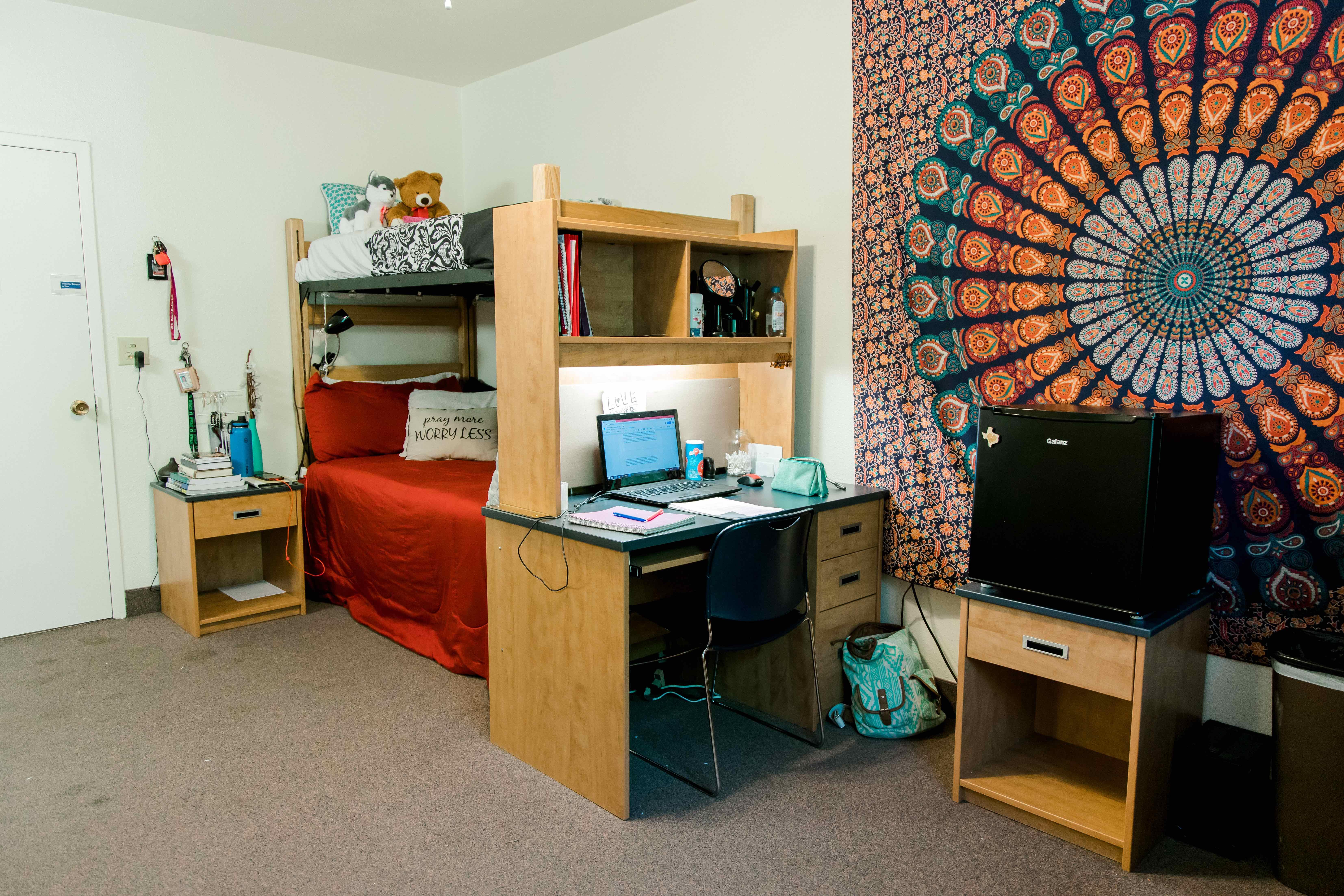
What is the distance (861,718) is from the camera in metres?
2.80

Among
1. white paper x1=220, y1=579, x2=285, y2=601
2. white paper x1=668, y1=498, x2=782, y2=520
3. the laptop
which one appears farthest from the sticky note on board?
white paper x1=220, y1=579, x2=285, y2=601

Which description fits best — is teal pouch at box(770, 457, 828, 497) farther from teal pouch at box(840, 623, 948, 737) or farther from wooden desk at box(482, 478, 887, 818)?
teal pouch at box(840, 623, 948, 737)

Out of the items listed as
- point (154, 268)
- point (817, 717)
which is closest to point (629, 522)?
point (817, 717)

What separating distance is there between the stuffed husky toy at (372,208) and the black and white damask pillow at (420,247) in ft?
1.70

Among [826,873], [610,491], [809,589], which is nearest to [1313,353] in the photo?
[809,589]

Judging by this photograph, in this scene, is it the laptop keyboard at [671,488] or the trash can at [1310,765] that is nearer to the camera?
the trash can at [1310,765]

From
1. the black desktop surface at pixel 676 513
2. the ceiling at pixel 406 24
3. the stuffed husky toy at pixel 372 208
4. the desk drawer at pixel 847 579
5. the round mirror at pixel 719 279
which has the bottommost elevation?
the desk drawer at pixel 847 579

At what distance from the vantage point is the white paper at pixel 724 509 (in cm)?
253

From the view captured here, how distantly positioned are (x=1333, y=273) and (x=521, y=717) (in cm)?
245

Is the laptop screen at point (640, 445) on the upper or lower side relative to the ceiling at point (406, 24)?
lower

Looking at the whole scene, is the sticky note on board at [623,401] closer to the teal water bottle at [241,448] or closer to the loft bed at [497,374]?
the loft bed at [497,374]

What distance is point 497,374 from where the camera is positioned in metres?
2.60

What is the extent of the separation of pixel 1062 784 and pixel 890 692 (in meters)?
0.57

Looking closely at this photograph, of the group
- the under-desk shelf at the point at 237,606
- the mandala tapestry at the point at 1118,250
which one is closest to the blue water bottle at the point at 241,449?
the under-desk shelf at the point at 237,606
